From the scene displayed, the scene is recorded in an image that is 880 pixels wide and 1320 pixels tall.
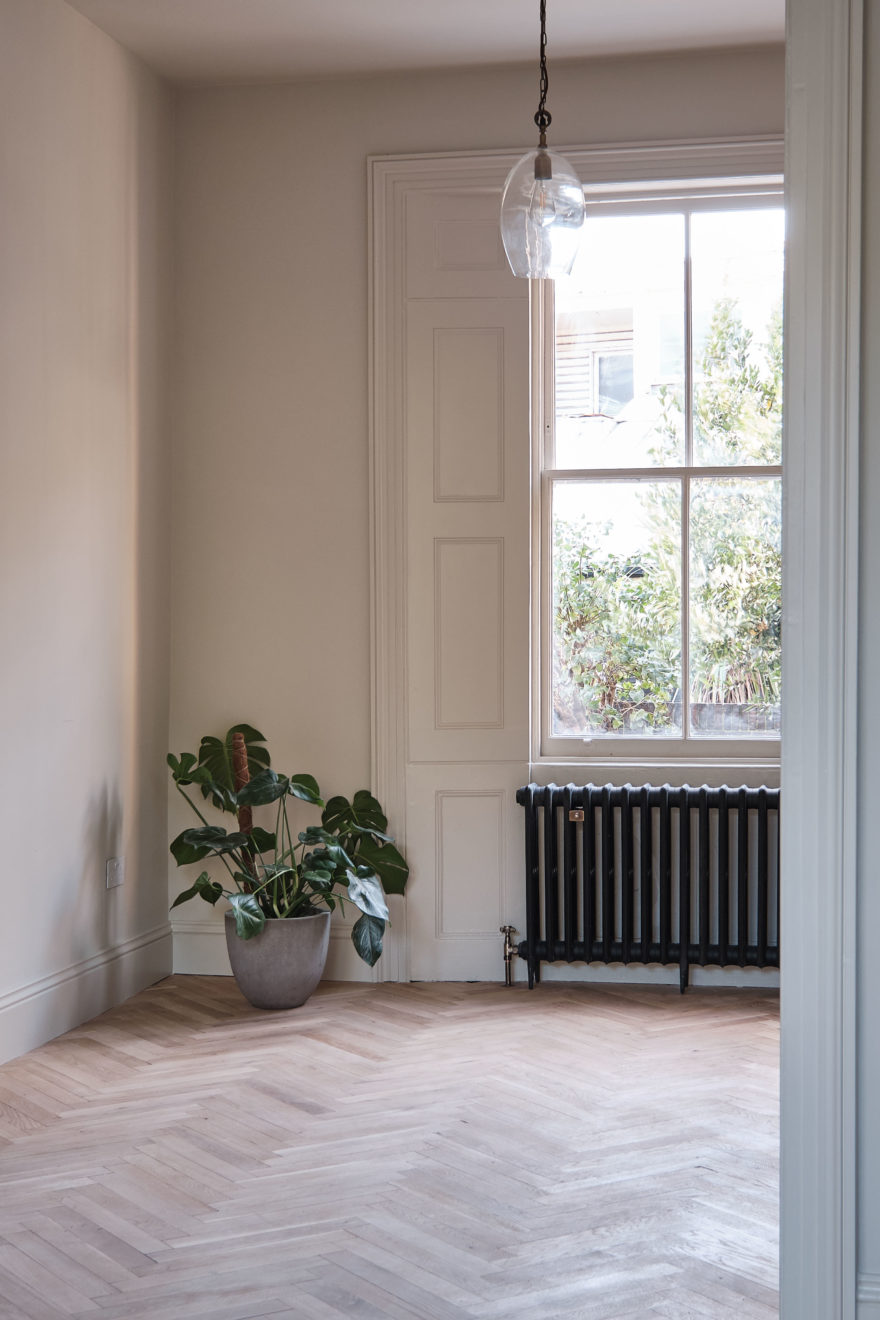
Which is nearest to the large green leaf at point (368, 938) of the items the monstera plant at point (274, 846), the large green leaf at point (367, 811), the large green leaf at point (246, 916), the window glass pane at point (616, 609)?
the monstera plant at point (274, 846)

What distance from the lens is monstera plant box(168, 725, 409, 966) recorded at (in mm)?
4363

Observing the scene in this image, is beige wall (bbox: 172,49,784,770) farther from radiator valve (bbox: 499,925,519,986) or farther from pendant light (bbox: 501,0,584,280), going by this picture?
pendant light (bbox: 501,0,584,280)

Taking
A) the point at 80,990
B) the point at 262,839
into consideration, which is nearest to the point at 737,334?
the point at 262,839

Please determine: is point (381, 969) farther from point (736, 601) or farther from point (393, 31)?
point (393, 31)

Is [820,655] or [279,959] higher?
[820,655]

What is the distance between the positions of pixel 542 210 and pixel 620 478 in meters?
1.72

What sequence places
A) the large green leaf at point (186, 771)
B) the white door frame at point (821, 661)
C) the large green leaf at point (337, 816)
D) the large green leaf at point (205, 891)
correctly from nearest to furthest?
the white door frame at point (821, 661), the large green leaf at point (205, 891), the large green leaf at point (186, 771), the large green leaf at point (337, 816)

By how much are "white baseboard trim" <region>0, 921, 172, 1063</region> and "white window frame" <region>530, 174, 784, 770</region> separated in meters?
1.62

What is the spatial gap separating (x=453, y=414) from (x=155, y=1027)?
2421 millimetres

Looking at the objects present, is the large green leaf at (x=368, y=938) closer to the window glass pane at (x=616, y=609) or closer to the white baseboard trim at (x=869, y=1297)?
the window glass pane at (x=616, y=609)

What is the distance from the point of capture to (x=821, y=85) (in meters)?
2.11

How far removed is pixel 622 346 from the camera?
16.0 ft

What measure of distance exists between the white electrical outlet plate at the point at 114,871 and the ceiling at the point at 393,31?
9.52 ft

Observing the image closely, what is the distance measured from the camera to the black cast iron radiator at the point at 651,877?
4602mm
